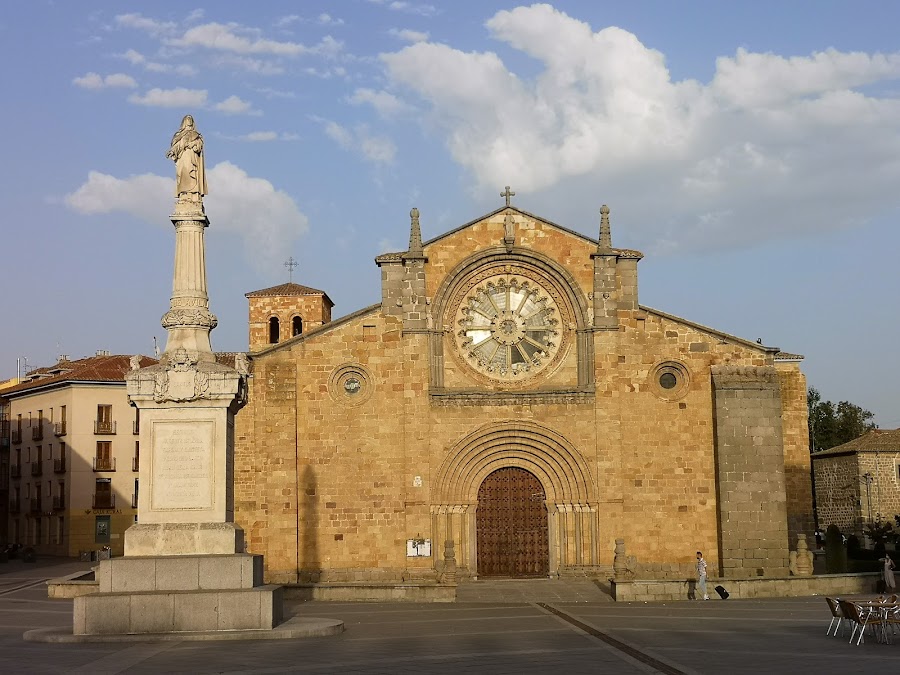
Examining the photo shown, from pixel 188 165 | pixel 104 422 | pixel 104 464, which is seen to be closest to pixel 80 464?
pixel 104 464

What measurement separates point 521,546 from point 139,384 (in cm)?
1694

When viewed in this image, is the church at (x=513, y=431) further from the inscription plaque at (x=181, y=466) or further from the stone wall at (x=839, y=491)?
the stone wall at (x=839, y=491)

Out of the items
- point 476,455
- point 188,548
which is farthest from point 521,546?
point 188,548

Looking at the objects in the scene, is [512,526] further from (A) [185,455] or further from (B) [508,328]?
(A) [185,455]

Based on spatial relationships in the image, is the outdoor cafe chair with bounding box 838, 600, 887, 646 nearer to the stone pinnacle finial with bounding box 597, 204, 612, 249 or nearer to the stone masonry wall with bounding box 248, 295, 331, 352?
the stone pinnacle finial with bounding box 597, 204, 612, 249

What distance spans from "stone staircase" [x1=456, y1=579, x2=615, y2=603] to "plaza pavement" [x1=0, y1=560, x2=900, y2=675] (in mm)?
3927

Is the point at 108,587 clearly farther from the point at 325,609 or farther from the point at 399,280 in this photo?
the point at 399,280

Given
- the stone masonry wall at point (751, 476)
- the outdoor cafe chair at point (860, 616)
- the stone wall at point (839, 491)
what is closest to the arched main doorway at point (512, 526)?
the stone masonry wall at point (751, 476)

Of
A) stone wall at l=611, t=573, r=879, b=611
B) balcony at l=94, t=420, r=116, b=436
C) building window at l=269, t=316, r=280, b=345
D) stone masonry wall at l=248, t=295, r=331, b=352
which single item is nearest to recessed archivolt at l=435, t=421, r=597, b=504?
stone wall at l=611, t=573, r=879, b=611

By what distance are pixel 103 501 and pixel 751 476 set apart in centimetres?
3309

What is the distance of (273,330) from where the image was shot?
144 feet

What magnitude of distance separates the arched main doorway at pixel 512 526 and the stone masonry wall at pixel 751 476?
4.88 meters

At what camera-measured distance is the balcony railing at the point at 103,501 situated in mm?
53750

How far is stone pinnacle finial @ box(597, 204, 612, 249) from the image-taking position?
32.8 metres
